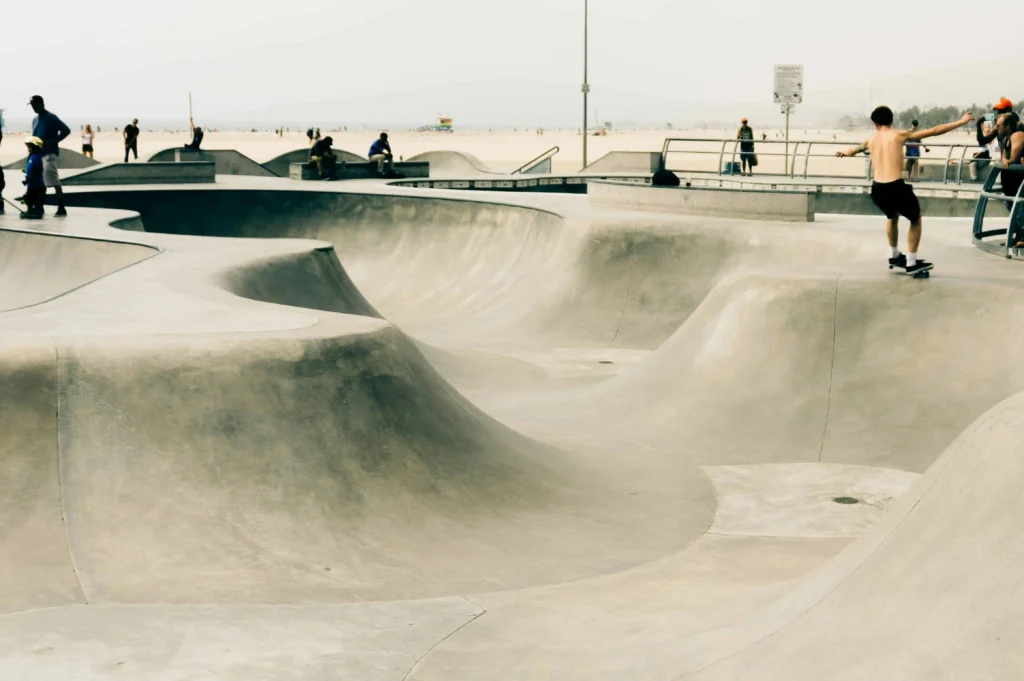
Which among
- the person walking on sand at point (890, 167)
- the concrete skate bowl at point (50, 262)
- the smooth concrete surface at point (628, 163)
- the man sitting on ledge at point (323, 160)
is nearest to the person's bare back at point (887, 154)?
the person walking on sand at point (890, 167)

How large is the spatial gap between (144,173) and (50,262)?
13.3 meters

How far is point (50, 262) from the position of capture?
52.0 ft

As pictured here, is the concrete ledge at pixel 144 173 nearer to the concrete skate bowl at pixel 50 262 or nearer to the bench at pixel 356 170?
the bench at pixel 356 170

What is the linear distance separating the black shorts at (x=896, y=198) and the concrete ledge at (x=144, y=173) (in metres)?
21.3

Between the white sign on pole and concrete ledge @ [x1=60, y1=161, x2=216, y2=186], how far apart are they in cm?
1606

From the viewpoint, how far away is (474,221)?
22062 millimetres

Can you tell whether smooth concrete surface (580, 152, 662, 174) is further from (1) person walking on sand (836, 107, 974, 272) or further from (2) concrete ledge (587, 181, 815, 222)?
(1) person walking on sand (836, 107, 974, 272)

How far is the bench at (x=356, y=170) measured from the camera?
3130cm

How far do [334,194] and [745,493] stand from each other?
52.0 feet

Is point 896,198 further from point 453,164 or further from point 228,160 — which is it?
point 453,164

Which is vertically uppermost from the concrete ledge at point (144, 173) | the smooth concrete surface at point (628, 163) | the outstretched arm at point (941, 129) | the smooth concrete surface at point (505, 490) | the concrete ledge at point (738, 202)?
the outstretched arm at point (941, 129)

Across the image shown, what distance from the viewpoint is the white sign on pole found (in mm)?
34094

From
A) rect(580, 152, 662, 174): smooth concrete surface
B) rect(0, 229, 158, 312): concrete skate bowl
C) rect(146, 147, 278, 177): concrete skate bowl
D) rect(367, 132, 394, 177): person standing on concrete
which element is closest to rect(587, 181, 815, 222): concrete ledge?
rect(0, 229, 158, 312): concrete skate bowl

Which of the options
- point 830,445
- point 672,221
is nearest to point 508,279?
point 672,221
